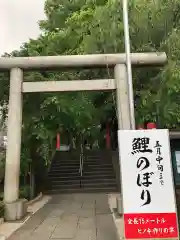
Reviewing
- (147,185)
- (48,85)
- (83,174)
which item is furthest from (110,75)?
(83,174)

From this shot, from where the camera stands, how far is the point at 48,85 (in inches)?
400

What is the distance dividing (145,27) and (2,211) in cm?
909

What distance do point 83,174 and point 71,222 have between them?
864 centimetres

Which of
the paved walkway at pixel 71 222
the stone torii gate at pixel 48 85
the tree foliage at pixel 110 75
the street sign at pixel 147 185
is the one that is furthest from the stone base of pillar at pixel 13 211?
the street sign at pixel 147 185

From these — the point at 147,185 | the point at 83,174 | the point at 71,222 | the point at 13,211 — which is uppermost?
the point at 83,174

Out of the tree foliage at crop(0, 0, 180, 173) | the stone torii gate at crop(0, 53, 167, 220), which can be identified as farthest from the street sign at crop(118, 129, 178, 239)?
the tree foliage at crop(0, 0, 180, 173)

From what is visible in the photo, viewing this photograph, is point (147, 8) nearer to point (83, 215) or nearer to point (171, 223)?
point (83, 215)

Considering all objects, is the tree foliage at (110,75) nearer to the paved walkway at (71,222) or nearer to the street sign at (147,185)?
the paved walkway at (71,222)

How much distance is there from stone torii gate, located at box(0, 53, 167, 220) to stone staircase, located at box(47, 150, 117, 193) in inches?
249

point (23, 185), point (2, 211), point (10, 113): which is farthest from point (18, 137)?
point (23, 185)

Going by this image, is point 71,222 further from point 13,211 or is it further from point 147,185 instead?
point 147,185

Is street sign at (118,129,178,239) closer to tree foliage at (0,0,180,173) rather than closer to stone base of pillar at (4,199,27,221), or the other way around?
stone base of pillar at (4,199,27,221)

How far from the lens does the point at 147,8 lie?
12.8 metres

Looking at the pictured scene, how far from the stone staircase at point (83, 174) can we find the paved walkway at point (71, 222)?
2982mm
